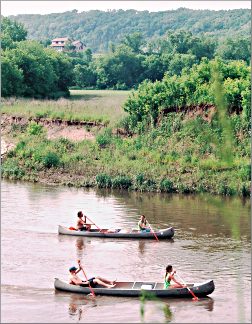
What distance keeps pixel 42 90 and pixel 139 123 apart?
420 inches

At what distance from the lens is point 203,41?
58562 mm

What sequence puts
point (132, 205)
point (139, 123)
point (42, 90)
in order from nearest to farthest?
point (132, 205)
point (139, 123)
point (42, 90)

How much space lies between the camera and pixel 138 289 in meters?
16.1

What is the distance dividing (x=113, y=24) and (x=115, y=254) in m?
89.9

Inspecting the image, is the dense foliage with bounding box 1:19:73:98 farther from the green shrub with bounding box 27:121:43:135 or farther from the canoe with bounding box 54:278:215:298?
the canoe with bounding box 54:278:215:298

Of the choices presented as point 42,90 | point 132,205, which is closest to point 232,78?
point 132,205

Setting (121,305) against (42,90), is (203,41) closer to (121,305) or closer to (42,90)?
(42,90)

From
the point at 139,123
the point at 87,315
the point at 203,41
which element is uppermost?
the point at 203,41

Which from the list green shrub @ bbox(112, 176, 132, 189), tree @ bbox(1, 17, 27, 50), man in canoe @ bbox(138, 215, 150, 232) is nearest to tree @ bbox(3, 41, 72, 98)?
tree @ bbox(1, 17, 27, 50)

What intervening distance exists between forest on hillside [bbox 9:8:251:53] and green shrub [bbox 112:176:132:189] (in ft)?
207

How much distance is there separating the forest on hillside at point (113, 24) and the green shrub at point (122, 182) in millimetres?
63243

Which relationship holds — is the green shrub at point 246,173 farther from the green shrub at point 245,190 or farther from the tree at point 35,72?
the tree at point 35,72

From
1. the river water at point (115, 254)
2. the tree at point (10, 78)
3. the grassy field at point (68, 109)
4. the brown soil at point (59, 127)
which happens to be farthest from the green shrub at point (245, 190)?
the tree at point (10, 78)

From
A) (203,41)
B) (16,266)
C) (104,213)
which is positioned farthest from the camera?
(203,41)
